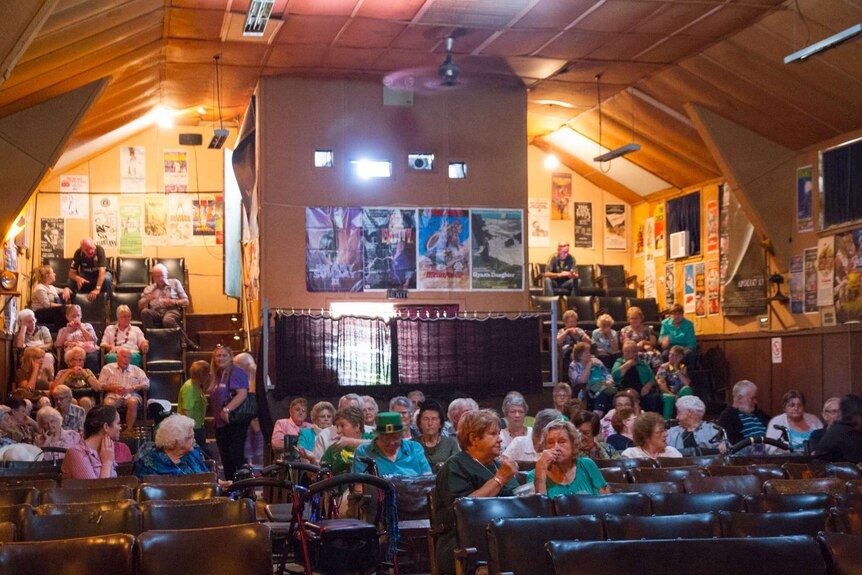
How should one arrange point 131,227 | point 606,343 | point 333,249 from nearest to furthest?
1. point 333,249
2. point 606,343
3. point 131,227

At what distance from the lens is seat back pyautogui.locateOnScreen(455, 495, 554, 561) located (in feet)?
15.3

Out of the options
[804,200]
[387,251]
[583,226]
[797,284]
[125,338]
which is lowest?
[125,338]

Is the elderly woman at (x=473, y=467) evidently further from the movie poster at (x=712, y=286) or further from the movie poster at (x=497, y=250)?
the movie poster at (x=712, y=286)

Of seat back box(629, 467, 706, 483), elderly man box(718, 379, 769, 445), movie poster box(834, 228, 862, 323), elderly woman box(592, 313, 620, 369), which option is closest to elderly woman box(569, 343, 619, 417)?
elderly woman box(592, 313, 620, 369)

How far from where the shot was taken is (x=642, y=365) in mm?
14633

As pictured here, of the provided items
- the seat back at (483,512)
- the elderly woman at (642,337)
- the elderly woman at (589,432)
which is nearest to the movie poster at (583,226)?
the elderly woman at (642,337)

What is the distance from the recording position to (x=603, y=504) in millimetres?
4855

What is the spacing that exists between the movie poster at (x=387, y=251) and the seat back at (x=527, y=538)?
1113 cm

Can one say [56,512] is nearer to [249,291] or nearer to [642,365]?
[642,365]

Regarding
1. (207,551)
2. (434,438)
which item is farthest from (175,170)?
(207,551)

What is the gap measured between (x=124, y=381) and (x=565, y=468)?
8.91 meters

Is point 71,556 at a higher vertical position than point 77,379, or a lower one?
lower

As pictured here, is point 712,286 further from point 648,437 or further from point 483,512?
point 483,512

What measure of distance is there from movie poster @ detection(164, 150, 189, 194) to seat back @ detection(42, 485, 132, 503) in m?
14.0
